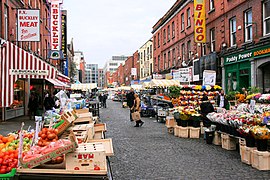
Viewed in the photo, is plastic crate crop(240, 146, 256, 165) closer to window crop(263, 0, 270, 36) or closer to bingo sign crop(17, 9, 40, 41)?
bingo sign crop(17, 9, 40, 41)

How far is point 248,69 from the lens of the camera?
1861 centimetres

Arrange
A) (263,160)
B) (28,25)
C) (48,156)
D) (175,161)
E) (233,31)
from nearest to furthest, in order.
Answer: (48,156) → (263,160) → (175,161) → (28,25) → (233,31)

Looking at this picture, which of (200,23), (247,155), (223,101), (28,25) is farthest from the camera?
(200,23)

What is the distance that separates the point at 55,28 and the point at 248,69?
18.1 metres

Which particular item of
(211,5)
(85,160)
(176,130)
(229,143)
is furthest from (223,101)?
(85,160)

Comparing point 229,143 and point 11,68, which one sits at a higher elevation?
point 11,68

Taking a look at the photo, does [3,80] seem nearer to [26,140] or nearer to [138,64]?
[26,140]

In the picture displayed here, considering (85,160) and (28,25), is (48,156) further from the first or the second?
(28,25)

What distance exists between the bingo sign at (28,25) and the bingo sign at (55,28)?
46.1 ft

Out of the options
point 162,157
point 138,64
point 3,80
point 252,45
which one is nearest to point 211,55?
point 252,45

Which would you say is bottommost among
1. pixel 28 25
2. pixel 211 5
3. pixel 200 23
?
pixel 28 25

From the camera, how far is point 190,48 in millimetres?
29328

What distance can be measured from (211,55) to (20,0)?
14.0m

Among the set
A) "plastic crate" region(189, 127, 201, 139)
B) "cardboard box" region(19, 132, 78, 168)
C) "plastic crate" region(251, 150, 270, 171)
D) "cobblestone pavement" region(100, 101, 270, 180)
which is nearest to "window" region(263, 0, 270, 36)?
"plastic crate" region(189, 127, 201, 139)
